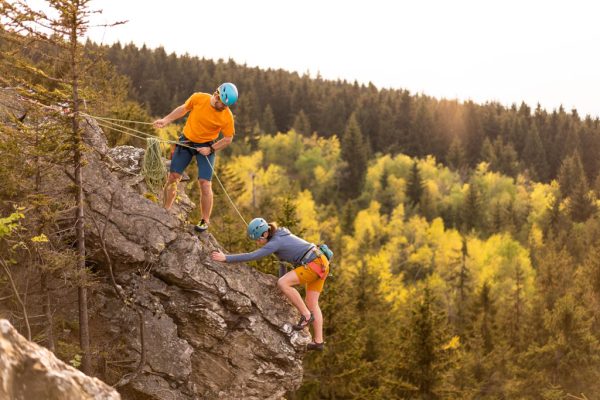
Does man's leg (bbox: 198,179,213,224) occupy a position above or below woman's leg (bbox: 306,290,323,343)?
above

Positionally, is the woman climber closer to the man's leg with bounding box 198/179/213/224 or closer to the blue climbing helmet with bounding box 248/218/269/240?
the blue climbing helmet with bounding box 248/218/269/240

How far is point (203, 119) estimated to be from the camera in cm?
1134

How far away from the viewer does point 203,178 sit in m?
11.8

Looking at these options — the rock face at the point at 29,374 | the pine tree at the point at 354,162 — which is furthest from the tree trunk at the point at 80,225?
the pine tree at the point at 354,162

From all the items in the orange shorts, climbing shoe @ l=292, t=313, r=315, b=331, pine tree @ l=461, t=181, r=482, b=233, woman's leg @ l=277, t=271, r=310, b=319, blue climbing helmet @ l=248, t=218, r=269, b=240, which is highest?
blue climbing helmet @ l=248, t=218, r=269, b=240

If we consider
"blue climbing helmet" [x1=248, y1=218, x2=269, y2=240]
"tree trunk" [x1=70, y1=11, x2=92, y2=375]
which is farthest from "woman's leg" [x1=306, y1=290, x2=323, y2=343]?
"tree trunk" [x1=70, y1=11, x2=92, y2=375]

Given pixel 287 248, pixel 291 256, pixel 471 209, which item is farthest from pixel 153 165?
pixel 471 209

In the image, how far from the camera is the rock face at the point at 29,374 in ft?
15.4

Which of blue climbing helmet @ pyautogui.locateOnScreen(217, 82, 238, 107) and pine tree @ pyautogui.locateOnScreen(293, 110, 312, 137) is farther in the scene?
pine tree @ pyautogui.locateOnScreen(293, 110, 312, 137)

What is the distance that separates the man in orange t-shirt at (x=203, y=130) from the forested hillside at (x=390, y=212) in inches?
66.7

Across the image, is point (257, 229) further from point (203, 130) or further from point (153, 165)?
point (153, 165)

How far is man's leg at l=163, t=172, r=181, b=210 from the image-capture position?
1190cm

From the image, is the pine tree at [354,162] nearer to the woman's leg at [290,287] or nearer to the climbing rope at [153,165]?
the climbing rope at [153,165]

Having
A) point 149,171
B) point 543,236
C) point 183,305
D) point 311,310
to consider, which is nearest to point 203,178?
point 149,171
